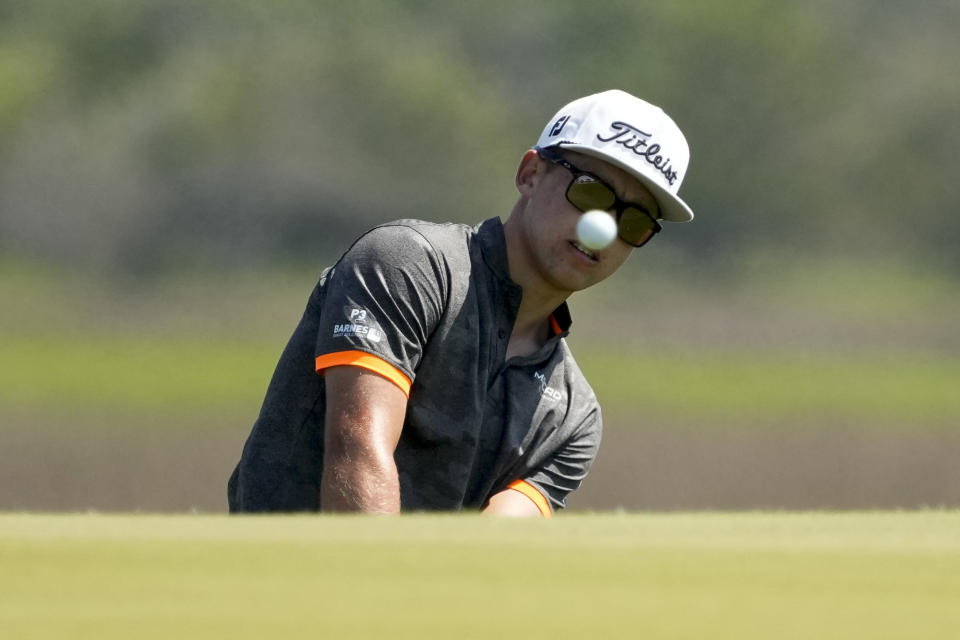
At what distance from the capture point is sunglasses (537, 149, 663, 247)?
4.34 meters

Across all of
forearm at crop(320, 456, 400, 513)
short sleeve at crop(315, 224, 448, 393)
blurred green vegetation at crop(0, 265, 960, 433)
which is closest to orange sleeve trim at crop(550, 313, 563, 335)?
short sleeve at crop(315, 224, 448, 393)

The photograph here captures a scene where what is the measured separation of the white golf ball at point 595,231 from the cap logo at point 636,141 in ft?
0.82

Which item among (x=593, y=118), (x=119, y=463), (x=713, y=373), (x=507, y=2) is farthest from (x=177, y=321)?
(x=593, y=118)

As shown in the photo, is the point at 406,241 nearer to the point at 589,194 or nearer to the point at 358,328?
the point at 358,328

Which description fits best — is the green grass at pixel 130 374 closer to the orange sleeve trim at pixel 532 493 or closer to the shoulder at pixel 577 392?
the shoulder at pixel 577 392

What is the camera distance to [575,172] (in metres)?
4.39

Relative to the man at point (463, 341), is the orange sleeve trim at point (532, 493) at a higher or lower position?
lower

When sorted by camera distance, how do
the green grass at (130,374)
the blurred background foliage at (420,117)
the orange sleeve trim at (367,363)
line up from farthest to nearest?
the blurred background foliage at (420,117) < the green grass at (130,374) < the orange sleeve trim at (367,363)

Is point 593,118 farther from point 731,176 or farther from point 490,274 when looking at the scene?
point 731,176

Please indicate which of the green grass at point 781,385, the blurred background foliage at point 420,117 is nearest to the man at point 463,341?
the green grass at point 781,385

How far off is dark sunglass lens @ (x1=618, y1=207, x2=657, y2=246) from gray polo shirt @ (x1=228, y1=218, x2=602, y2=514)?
31 centimetres

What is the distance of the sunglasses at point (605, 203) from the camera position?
434 cm

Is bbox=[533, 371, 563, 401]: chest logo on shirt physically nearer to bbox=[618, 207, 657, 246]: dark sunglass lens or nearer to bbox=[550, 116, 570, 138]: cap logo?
bbox=[618, 207, 657, 246]: dark sunglass lens

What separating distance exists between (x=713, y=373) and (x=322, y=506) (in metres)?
22.4
